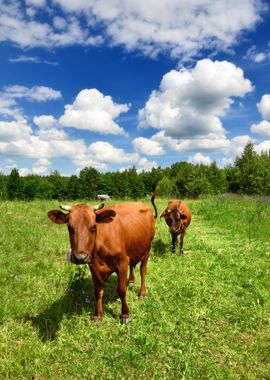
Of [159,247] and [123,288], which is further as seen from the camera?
[159,247]

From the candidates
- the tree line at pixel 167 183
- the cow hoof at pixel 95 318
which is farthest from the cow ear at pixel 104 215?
the tree line at pixel 167 183

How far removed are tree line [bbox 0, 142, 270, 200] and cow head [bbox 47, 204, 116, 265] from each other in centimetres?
4088

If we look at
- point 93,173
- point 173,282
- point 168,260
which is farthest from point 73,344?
point 93,173

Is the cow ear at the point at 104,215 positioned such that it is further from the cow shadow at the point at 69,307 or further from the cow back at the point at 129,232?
the cow shadow at the point at 69,307

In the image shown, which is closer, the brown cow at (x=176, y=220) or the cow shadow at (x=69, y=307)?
the cow shadow at (x=69, y=307)

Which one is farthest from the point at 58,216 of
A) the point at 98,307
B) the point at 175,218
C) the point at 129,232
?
the point at 175,218

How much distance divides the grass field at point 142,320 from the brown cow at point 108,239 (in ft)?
1.88

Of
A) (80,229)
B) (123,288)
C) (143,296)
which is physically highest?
(80,229)

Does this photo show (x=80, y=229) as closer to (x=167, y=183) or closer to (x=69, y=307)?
(x=69, y=307)

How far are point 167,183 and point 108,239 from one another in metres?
58.0

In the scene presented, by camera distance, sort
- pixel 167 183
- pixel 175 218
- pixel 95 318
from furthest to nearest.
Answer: pixel 167 183, pixel 175 218, pixel 95 318

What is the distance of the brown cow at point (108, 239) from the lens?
4969 mm

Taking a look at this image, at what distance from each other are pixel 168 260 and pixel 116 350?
5003mm

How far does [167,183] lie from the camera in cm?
6341
